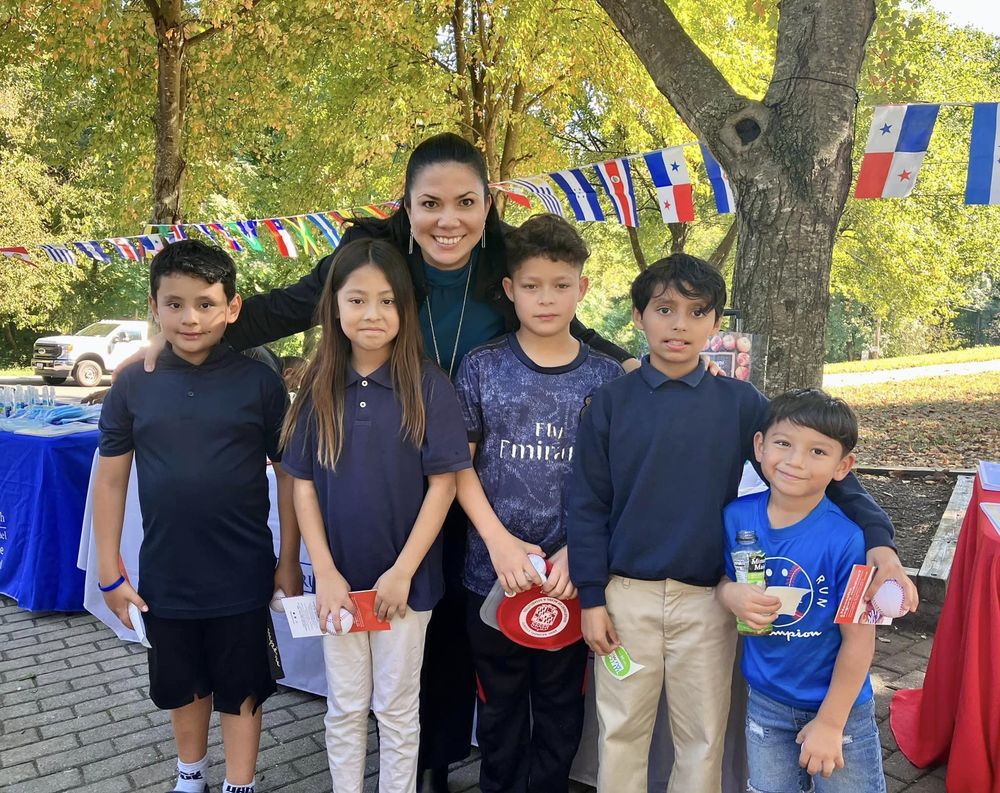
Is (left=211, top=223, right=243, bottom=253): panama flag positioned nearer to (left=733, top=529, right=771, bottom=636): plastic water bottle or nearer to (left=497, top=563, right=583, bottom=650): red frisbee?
(left=497, top=563, right=583, bottom=650): red frisbee

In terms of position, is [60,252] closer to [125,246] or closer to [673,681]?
[125,246]

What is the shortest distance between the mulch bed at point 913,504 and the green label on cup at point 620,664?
11.3 ft

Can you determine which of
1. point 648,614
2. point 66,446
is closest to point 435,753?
point 648,614

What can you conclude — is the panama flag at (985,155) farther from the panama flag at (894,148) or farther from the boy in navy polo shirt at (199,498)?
the boy in navy polo shirt at (199,498)

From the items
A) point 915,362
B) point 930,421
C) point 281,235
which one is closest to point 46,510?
point 281,235

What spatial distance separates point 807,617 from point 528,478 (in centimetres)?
82

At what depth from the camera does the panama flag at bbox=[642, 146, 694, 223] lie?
5906 mm

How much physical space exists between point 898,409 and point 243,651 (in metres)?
12.2

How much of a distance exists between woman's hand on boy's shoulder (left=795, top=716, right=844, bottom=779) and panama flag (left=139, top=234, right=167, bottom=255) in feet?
29.0

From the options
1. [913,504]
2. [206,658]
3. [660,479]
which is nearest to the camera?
[660,479]

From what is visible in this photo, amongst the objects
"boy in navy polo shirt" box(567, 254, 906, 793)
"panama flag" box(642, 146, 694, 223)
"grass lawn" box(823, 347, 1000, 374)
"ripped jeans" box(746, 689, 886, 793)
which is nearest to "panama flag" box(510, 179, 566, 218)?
"panama flag" box(642, 146, 694, 223)

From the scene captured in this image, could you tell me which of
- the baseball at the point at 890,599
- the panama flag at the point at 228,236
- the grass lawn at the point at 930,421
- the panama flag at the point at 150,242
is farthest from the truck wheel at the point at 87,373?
the baseball at the point at 890,599

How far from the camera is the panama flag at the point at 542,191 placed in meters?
7.63

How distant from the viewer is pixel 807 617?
192 centimetres
